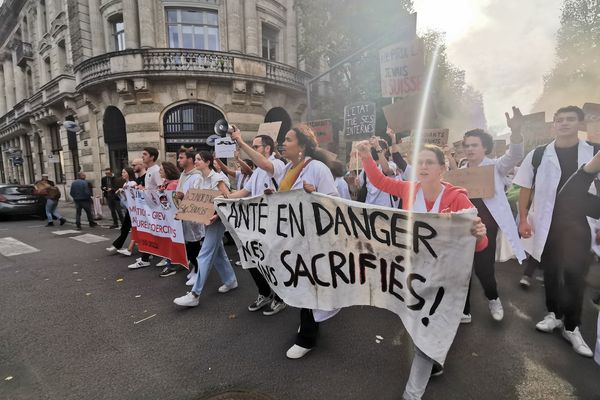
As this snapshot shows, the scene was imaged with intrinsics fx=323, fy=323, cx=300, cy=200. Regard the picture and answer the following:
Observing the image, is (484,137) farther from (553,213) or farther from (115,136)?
(115,136)

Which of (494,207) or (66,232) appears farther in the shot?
(66,232)

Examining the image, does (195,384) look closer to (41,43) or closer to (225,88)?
(225,88)

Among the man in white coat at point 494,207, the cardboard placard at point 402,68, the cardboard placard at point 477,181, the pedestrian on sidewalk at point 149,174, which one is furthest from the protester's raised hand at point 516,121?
the pedestrian on sidewalk at point 149,174

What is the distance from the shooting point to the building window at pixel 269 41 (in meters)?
17.6

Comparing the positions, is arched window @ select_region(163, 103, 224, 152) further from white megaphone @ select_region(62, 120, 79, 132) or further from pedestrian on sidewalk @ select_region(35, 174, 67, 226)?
pedestrian on sidewalk @ select_region(35, 174, 67, 226)

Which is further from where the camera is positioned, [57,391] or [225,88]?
[225,88]

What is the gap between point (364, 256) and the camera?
233cm

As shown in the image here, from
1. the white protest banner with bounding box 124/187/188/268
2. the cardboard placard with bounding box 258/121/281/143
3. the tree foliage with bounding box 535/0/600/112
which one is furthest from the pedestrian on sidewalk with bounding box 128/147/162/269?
the tree foliage with bounding box 535/0/600/112

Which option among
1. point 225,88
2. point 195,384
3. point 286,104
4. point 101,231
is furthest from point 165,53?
point 195,384

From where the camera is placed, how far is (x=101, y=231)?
9641mm

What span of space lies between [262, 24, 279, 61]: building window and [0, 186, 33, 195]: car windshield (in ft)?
41.0

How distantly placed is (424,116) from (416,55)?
1.35m

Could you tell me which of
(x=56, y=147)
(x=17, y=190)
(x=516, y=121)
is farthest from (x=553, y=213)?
(x=56, y=147)

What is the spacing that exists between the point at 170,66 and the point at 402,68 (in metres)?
12.1
